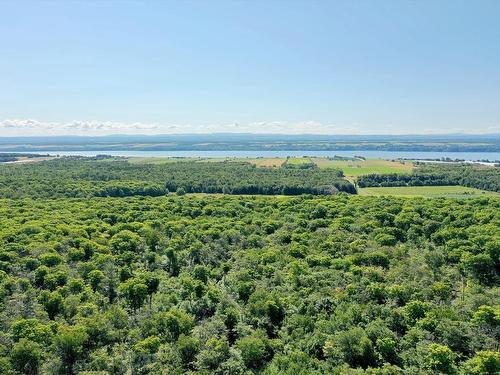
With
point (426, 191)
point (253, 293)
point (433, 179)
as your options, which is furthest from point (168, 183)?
point (433, 179)

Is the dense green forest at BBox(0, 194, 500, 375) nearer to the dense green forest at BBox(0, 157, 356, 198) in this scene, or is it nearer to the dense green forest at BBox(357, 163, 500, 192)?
the dense green forest at BBox(0, 157, 356, 198)

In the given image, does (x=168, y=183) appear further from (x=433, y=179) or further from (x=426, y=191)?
(x=433, y=179)

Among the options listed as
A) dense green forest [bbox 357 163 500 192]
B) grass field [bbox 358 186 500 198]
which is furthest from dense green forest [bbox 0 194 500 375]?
dense green forest [bbox 357 163 500 192]

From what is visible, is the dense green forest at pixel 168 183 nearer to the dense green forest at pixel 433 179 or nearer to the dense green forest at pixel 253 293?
the dense green forest at pixel 433 179

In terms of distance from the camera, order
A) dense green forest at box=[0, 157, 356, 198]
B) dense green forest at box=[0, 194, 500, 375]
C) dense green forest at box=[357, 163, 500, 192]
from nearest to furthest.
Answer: dense green forest at box=[0, 194, 500, 375] → dense green forest at box=[0, 157, 356, 198] → dense green forest at box=[357, 163, 500, 192]

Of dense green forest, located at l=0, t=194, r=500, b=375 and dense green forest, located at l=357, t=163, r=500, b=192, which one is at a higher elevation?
dense green forest, located at l=357, t=163, r=500, b=192

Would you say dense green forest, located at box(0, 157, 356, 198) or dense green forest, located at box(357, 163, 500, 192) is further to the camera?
dense green forest, located at box(357, 163, 500, 192)

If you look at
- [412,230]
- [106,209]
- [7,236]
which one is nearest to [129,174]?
[106,209]
